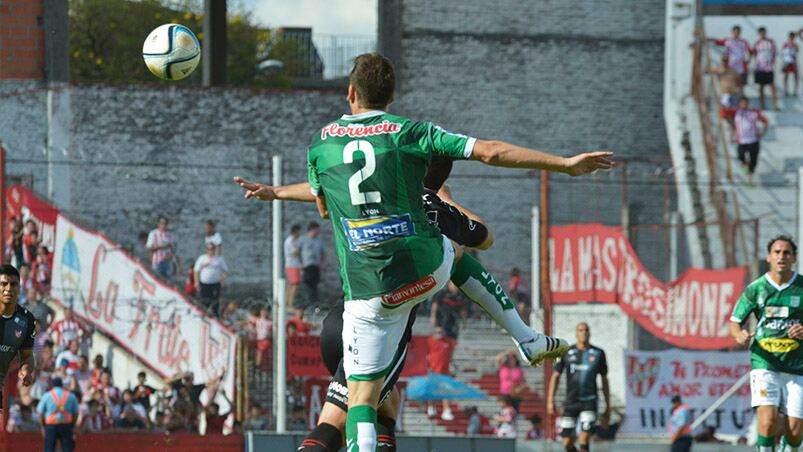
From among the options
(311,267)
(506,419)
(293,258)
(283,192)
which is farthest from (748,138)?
(283,192)

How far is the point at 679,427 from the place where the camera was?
61.0ft

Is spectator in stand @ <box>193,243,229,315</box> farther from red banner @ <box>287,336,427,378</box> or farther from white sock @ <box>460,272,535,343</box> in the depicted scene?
white sock @ <box>460,272,535,343</box>

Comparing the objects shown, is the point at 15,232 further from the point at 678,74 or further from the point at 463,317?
the point at 678,74

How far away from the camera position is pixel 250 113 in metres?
33.0

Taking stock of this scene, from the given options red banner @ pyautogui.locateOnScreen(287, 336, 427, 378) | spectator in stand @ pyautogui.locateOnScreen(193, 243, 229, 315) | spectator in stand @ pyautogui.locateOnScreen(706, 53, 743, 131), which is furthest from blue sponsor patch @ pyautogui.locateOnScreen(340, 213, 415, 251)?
spectator in stand @ pyautogui.locateOnScreen(706, 53, 743, 131)

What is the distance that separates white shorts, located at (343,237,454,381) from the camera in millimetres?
7746

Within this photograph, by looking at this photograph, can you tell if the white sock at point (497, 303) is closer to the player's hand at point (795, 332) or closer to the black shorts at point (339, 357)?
the black shorts at point (339, 357)

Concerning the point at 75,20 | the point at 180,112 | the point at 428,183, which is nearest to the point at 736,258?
the point at 180,112

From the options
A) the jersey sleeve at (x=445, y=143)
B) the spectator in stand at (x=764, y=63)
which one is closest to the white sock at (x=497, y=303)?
the jersey sleeve at (x=445, y=143)

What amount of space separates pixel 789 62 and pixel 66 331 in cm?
1754

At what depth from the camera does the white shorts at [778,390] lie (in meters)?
12.4

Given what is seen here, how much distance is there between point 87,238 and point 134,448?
5.32 m

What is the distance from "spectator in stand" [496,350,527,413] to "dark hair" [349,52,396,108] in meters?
13.7

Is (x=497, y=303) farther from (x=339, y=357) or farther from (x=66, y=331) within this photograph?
(x=66, y=331)
